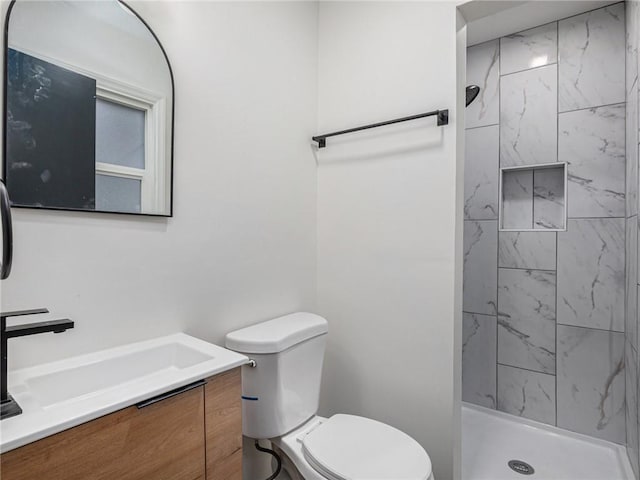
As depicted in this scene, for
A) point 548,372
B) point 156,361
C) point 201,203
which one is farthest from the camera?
point 548,372

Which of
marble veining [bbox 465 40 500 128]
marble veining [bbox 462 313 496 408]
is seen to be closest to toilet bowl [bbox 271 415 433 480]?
marble veining [bbox 462 313 496 408]

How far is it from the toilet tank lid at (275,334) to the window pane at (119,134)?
0.71 metres

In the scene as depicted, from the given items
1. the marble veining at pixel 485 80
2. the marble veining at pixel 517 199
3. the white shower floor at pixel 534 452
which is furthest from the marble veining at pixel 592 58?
the white shower floor at pixel 534 452

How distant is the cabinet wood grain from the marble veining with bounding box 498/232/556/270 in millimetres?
2092

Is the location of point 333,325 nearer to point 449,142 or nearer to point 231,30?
point 449,142

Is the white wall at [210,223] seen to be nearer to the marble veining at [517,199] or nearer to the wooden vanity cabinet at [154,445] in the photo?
the wooden vanity cabinet at [154,445]

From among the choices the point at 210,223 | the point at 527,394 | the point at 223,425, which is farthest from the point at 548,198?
the point at 223,425

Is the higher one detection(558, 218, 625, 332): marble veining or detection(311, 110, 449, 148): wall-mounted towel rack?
detection(311, 110, 449, 148): wall-mounted towel rack

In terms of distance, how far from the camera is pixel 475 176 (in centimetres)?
257

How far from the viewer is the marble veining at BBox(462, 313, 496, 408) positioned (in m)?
2.52

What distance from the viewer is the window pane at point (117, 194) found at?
1.08 metres

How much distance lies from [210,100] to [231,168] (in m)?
0.27

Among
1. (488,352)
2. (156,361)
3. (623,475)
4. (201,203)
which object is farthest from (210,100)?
(623,475)

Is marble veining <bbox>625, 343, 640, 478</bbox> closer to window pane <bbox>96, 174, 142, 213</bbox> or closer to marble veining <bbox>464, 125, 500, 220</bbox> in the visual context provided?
marble veining <bbox>464, 125, 500, 220</bbox>
